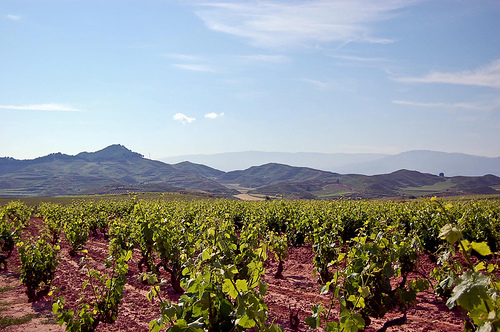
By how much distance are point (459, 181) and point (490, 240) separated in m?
213

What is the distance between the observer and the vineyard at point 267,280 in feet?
10.5

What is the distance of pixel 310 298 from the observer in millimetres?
9711

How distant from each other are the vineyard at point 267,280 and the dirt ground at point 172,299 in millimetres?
40

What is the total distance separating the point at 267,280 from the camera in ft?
38.7

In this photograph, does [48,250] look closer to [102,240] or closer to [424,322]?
[424,322]

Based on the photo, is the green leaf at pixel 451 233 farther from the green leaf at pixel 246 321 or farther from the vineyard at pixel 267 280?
the green leaf at pixel 246 321

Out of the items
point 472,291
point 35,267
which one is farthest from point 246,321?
point 35,267

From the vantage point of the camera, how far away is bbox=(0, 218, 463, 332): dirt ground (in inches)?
305

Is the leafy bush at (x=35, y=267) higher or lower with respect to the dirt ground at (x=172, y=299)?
higher

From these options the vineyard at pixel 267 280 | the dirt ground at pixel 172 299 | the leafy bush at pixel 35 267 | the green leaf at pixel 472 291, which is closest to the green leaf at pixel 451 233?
the vineyard at pixel 267 280

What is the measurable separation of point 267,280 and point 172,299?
11.2ft

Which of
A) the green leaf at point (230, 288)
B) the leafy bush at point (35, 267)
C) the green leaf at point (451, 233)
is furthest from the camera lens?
the leafy bush at point (35, 267)

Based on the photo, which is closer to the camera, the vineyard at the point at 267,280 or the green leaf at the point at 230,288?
the green leaf at the point at 230,288

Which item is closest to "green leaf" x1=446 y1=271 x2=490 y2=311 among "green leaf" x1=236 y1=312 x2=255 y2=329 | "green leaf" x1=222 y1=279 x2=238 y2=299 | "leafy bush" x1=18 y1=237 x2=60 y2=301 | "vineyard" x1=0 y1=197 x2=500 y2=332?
"vineyard" x1=0 y1=197 x2=500 y2=332
